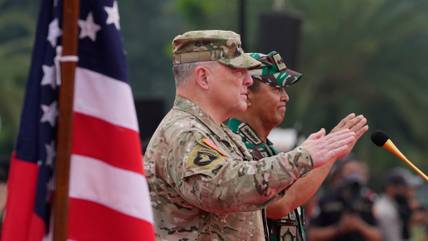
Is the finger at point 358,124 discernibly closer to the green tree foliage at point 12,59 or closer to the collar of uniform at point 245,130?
the collar of uniform at point 245,130

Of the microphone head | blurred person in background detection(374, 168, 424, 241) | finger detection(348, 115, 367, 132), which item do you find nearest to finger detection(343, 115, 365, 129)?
finger detection(348, 115, 367, 132)

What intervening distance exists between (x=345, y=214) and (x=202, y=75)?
732cm

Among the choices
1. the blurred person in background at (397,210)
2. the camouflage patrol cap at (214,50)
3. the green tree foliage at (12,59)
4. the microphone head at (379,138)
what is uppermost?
the camouflage patrol cap at (214,50)

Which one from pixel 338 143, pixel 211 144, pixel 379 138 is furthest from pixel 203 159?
pixel 379 138

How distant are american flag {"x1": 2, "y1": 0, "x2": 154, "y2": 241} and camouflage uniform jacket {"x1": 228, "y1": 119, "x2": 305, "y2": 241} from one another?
2.15 m

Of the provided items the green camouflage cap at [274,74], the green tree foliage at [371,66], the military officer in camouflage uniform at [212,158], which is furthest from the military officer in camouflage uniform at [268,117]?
the green tree foliage at [371,66]

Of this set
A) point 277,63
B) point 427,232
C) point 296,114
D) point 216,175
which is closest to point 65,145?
point 216,175

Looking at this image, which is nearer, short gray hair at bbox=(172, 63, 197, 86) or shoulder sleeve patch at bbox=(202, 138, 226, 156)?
shoulder sleeve patch at bbox=(202, 138, 226, 156)

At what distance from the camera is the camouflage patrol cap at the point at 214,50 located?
5887 mm

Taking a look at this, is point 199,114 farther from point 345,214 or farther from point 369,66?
point 369,66

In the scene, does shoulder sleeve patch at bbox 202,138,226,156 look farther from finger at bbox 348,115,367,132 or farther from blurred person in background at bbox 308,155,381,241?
blurred person in background at bbox 308,155,381,241

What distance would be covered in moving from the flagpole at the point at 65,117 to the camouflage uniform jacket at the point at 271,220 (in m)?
2.39

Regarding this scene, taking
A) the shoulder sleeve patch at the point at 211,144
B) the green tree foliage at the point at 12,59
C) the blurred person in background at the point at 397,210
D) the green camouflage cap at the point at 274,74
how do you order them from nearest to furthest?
the shoulder sleeve patch at the point at 211,144 → the green camouflage cap at the point at 274,74 → the blurred person in background at the point at 397,210 → the green tree foliage at the point at 12,59

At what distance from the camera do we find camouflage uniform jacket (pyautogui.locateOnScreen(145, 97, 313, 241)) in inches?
213
